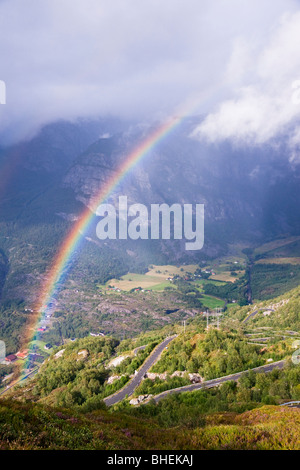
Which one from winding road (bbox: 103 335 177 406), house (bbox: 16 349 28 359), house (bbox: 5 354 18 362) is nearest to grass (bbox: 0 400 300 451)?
winding road (bbox: 103 335 177 406)

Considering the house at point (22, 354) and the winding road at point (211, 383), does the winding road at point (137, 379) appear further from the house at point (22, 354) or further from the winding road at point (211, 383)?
the house at point (22, 354)

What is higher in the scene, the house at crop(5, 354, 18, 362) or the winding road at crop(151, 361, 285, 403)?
the winding road at crop(151, 361, 285, 403)

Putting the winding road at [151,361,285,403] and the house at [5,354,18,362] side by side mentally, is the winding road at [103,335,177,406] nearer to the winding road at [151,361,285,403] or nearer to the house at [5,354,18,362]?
the winding road at [151,361,285,403]

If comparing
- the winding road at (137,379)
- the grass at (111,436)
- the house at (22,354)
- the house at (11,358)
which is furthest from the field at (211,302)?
the grass at (111,436)

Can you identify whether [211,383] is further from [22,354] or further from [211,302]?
[211,302]

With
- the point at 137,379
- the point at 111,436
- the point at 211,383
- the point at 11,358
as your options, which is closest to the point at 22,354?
the point at 11,358

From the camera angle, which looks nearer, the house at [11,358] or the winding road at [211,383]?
the winding road at [211,383]

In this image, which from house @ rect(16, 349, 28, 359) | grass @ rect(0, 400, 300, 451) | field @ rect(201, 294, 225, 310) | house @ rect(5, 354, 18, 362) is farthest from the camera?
field @ rect(201, 294, 225, 310)

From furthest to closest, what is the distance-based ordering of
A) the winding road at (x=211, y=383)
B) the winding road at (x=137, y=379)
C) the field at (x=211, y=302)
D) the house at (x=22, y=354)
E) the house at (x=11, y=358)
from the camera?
the field at (x=211, y=302) → the house at (x=22, y=354) → the house at (x=11, y=358) → the winding road at (x=137, y=379) → the winding road at (x=211, y=383)
